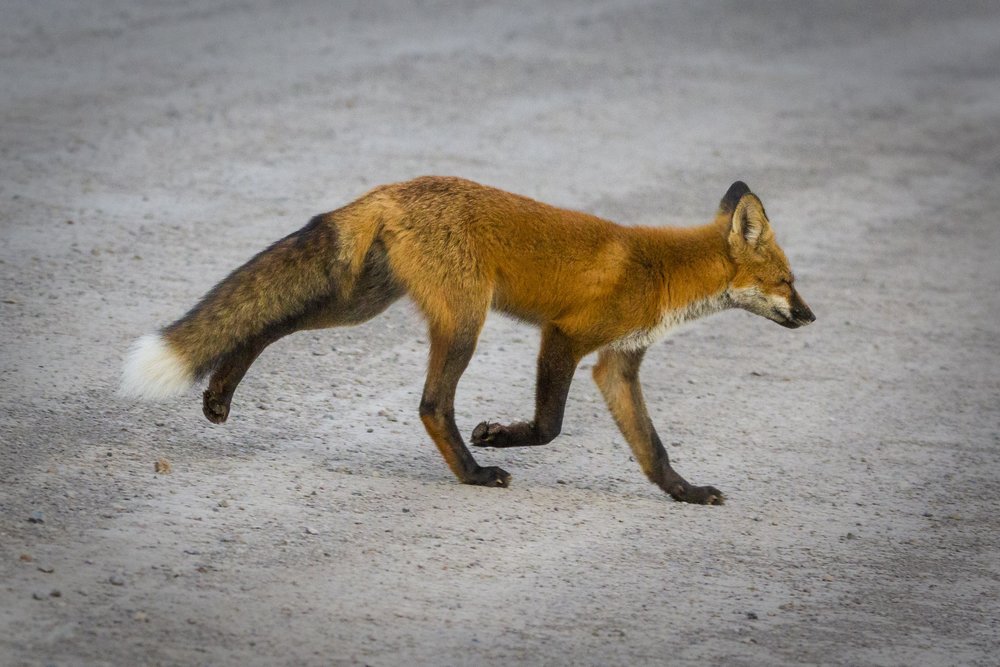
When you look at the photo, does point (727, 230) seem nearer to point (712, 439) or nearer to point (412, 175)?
point (712, 439)

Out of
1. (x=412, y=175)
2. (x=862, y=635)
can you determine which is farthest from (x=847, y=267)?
(x=862, y=635)

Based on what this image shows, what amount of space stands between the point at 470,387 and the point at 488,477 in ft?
5.41

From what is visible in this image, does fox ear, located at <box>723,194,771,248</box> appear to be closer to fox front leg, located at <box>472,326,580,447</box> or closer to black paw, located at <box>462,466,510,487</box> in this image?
fox front leg, located at <box>472,326,580,447</box>

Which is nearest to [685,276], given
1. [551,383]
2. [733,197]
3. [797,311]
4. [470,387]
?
[733,197]

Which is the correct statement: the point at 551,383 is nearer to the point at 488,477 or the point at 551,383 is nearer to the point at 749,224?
the point at 488,477

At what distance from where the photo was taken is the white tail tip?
618 cm

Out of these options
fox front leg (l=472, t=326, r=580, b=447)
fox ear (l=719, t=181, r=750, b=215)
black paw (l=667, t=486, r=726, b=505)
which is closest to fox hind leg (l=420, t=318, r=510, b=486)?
fox front leg (l=472, t=326, r=580, b=447)

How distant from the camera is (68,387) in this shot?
718 centimetres

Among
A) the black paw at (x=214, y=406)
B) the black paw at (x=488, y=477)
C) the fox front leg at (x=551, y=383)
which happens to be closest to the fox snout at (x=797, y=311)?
the fox front leg at (x=551, y=383)

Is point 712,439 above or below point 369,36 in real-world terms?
below

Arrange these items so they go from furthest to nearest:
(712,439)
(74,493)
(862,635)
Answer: (712,439) → (74,493) → (862,635)

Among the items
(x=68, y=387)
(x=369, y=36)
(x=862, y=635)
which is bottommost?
(x=862, y=635)

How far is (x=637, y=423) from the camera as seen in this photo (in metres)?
6.95

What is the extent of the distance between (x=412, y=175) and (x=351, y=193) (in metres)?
0.71
